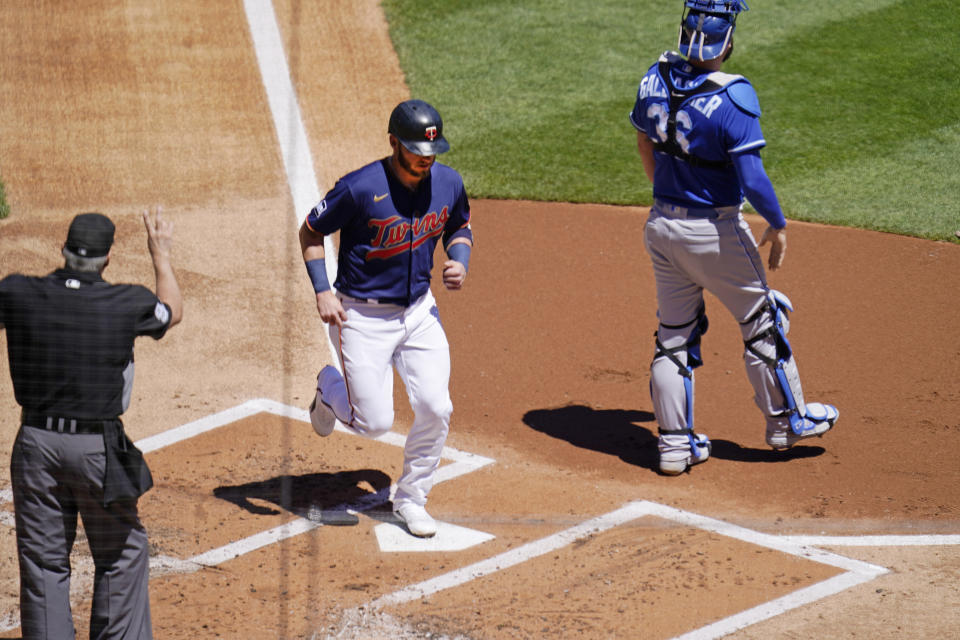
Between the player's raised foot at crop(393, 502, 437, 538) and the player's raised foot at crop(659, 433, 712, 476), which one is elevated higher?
the player's raised foot at crop(659, 433, 712, 476)

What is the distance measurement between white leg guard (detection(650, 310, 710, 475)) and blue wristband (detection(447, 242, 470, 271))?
1.22 m

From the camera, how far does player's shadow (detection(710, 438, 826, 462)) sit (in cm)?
636

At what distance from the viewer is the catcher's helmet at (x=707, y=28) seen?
18.7ft

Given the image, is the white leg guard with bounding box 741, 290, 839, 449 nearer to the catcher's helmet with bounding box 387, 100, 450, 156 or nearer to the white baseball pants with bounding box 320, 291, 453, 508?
the white baseball pants with bounding box 320, 291, 453, 508

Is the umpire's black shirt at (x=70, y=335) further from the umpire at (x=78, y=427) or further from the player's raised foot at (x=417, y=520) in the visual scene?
the player's raised foot at (x=417, y=520)

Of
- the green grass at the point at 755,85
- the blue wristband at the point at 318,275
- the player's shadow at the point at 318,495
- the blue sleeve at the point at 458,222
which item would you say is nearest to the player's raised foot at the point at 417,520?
the player's shadow at the point at 318,495

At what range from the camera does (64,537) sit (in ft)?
13.9

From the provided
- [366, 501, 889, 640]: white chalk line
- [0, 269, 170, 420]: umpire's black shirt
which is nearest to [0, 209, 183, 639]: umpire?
[0, 269, 170, 420]: umpire's black shirt

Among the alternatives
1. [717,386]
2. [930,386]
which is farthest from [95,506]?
[930,386]

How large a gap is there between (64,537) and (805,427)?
3740 mm

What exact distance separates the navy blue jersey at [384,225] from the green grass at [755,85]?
14.5 ft

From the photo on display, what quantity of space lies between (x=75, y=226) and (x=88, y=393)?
0.58 meters

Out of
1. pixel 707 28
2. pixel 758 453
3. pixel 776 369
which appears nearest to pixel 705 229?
pixel 776 369

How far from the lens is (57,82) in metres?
11.1
